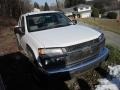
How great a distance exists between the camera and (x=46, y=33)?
5699mm

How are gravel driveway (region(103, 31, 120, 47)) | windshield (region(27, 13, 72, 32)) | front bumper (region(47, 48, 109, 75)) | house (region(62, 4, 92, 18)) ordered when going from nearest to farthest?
front bumper (region(47, 48, 109, 75)) → windshield (region(27, 13, 72, 32)) → gravel driveway (region(103, 31, 120, 47)) → house (region(62, 4, 92, 18))

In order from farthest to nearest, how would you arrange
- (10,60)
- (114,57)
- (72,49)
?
(10,60), (114,57), (72,49)

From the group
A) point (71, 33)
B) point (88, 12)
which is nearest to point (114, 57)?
point (71, 33)

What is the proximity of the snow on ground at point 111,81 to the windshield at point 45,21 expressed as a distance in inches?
77.3

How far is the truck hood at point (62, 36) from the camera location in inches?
193

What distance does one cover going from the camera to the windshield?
635cm

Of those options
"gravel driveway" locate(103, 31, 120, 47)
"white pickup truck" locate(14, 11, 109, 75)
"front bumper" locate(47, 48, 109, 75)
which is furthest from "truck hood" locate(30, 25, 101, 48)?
"gravel driveway" locate(103, 31, 120, 47)

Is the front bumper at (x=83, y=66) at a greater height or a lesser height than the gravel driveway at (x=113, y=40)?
greater

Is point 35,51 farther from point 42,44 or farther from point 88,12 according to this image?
point 88,12

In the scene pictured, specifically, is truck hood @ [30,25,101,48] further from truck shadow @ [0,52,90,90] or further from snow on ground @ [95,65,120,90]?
snow on ground @ [95,65,120,90]

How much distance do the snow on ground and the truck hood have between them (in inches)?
42.7

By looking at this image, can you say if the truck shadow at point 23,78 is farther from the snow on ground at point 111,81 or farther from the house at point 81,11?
the house at point 81,11

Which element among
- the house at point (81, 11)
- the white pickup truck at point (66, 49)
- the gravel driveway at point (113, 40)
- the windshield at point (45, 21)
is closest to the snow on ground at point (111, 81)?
the white pickup truck at point (66, 49)

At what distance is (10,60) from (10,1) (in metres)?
41.9
